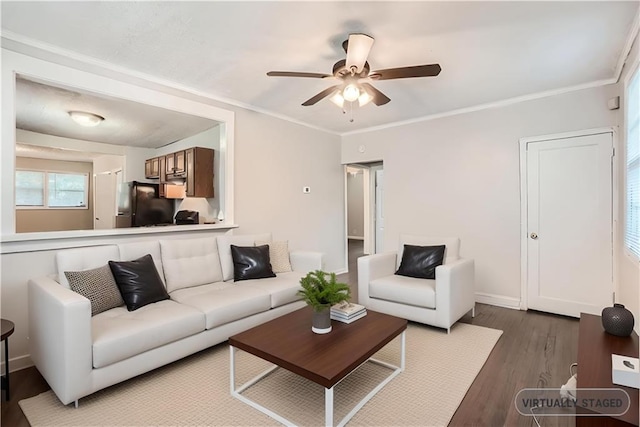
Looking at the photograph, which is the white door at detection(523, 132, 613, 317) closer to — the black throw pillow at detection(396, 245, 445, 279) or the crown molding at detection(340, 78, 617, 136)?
the crown molding at detection(340, 78, 617, 136)

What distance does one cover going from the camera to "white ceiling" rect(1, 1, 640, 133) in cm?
206

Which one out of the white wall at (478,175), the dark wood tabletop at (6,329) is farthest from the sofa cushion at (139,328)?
the white wall at (478,175)

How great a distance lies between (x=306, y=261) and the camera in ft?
11.9

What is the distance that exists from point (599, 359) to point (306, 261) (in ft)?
8.53

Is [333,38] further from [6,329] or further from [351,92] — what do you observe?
[6,329]

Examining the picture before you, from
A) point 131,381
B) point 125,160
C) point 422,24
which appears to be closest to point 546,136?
point 422,24

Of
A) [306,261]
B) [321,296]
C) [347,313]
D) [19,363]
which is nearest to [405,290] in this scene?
[347,313]

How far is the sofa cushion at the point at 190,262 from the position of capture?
291 cm

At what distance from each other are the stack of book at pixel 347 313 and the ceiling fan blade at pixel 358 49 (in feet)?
5.83

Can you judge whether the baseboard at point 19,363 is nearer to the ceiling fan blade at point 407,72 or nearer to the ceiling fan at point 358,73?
the ceiling fan at point 358,73

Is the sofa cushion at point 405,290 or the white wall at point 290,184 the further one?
the white wall at point 290,184

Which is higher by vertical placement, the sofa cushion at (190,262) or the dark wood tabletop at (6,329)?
the sofa cushion at (190,262)

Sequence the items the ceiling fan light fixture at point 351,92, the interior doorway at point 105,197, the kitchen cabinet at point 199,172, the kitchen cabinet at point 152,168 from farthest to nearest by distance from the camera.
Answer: the interior doorway at point 105,197
the kitchen cabinet at point 152,168
the kitchen cabinet at point 199,172
the ceiling fan light fixture at point 351,92

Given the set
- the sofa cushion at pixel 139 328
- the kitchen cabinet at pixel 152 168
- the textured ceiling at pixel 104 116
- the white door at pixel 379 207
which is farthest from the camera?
the white door at pixel 379 207
